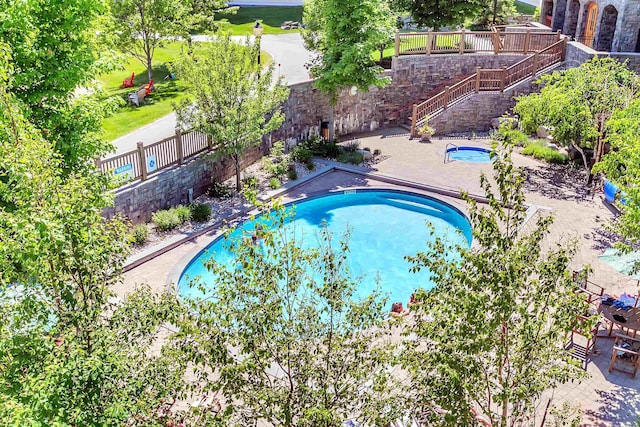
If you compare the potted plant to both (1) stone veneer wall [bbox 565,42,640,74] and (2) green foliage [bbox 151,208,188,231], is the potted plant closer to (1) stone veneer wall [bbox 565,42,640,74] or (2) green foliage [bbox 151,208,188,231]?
(1) stone veneer wall [bbox 565,42,640,74]

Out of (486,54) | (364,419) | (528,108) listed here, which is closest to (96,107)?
(364,419)

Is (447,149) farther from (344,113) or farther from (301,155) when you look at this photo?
(301,155)

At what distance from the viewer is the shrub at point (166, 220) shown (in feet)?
64.2

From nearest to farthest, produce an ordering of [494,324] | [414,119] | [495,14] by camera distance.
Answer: [494,324] < [414,119] < [495,14]

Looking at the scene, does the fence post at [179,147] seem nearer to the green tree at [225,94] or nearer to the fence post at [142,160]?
the green tree at [225,94]

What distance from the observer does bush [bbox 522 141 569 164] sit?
25911mm

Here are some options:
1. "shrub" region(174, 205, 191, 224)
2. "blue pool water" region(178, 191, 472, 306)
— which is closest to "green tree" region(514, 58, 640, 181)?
"blue pool water" region(178, 191, 472, 306)

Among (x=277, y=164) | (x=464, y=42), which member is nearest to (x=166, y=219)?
(x=277, y=164)

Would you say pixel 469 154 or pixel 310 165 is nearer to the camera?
pixel 310 165

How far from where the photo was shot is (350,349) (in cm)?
776

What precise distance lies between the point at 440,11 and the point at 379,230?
18121 millimetres

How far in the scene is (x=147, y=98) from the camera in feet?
97.6

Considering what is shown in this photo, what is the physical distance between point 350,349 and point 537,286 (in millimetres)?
2466

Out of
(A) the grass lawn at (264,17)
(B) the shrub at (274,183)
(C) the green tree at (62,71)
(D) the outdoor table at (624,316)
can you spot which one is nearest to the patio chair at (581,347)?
(D) the outdoor table at (624,316)
